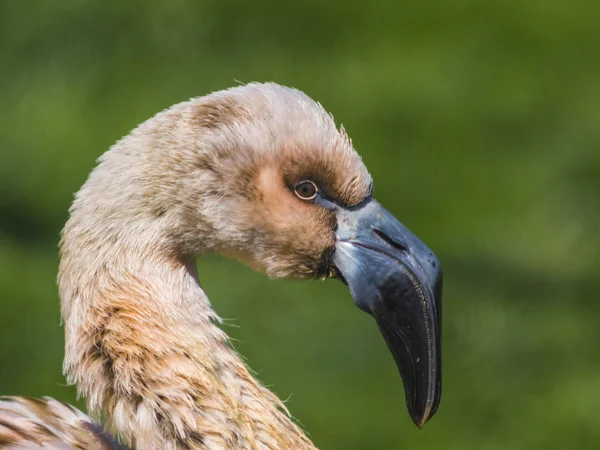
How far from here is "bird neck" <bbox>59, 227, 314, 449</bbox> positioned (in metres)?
2.88

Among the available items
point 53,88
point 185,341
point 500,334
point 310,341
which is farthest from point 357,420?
point 53,88

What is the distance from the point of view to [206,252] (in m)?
3.10

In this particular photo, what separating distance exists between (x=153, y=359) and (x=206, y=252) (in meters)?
0.37

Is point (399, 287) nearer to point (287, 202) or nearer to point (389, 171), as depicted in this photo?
point (287, 202)

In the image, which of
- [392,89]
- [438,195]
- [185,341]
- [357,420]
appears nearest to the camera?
[185,341]

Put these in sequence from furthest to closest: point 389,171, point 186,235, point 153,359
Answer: point 389,171, point 186,235, point 153,359

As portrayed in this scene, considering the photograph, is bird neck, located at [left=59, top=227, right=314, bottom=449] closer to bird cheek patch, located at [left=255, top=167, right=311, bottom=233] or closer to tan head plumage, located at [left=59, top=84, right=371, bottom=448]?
tan head plumage, located at [left=59, top=84, right=371, bottom=448]

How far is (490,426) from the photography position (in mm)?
5289

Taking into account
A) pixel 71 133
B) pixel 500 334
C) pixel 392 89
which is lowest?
pixel 500 334

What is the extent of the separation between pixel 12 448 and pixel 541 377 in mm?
3346

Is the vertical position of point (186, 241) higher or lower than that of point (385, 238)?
lower

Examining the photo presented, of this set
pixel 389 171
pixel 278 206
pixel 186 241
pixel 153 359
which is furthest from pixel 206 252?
pixel 389 171

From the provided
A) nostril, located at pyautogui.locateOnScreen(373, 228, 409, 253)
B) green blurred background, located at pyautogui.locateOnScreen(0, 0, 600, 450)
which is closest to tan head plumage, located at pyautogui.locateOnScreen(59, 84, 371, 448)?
nostril, located at pyautogui.locateOnScreen(373, 228, 409, 253)

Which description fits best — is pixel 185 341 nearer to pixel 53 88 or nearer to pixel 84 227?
pixel 84 227
